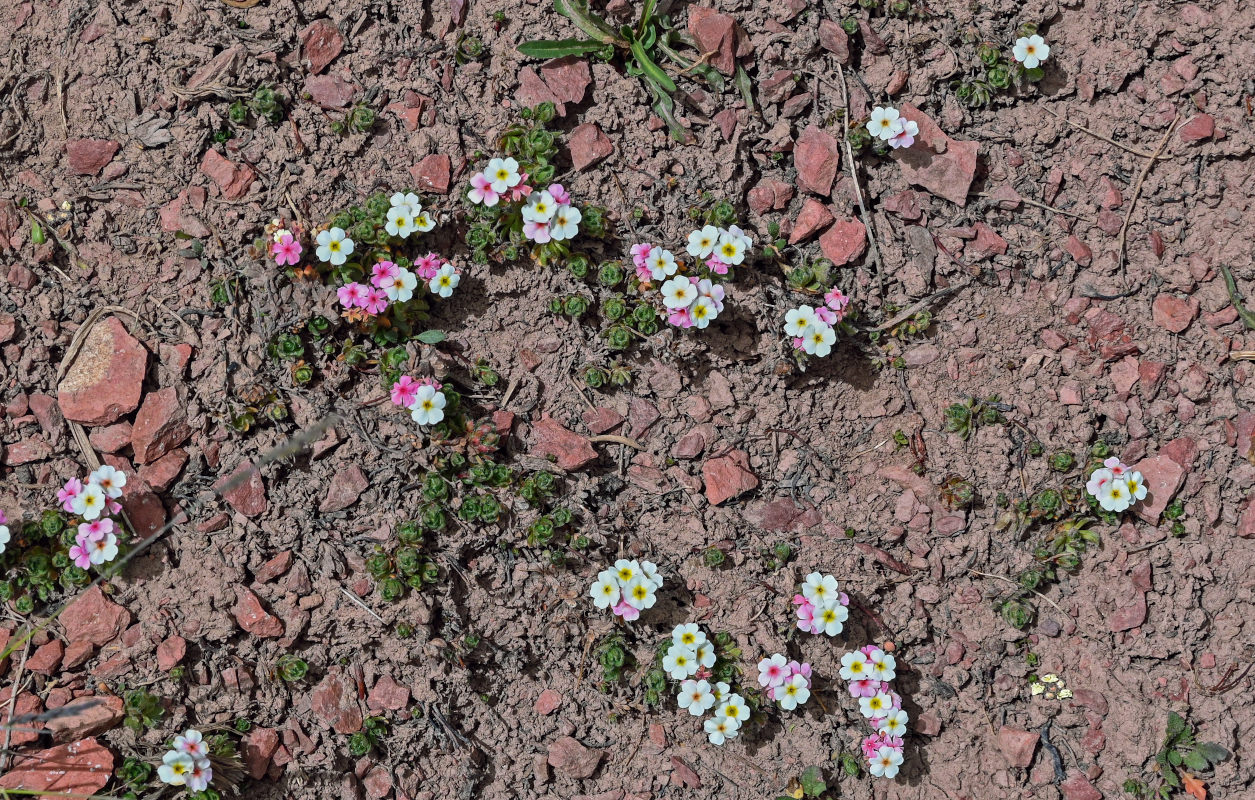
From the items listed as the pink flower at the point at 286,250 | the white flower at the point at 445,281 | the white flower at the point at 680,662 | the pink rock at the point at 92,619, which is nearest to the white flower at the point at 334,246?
the pink flower at the point at 286,250

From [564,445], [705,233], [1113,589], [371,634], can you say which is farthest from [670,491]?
[1113,589]

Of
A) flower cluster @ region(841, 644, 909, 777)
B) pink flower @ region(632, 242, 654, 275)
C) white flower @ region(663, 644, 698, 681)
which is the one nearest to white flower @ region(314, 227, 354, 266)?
pink flower @ region(632, 242, 654, 275)

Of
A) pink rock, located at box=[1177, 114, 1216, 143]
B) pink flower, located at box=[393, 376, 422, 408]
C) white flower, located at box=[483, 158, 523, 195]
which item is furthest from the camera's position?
pink rock, located at box=[1177, 114, 1216, 143]

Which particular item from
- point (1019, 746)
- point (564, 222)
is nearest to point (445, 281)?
point (564, 222)

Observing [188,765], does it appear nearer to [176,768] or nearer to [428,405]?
[176,768]

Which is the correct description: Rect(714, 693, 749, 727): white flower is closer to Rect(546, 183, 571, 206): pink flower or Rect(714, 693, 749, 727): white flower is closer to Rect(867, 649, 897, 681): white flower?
Rect(867, 649, 897, 681): white flower
